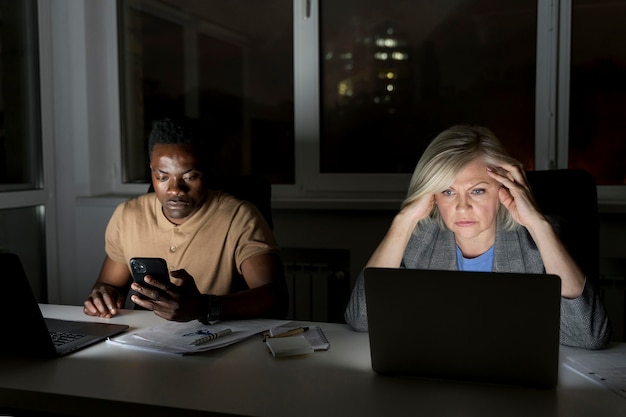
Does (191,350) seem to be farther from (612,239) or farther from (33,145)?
(33,145)

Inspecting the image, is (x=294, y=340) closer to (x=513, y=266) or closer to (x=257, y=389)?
(x=257, y=389)

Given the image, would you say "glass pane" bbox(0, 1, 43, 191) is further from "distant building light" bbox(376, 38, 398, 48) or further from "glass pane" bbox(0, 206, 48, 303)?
"distant building light" bbox(376, 38, 398, 48)

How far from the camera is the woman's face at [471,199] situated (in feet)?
5.72

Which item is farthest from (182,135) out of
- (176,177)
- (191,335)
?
(191,335)

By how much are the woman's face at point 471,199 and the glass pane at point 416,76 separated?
104cm

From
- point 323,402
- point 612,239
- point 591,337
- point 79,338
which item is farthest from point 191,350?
point 612,239

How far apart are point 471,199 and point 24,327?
44.2 inches

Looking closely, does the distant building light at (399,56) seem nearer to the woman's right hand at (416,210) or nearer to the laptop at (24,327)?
the woman's right hand at (416,210)

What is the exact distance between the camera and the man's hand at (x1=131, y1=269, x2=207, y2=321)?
1521mm

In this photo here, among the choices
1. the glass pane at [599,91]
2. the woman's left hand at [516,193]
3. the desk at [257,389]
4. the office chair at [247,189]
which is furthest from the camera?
the glass pane at [599,91]

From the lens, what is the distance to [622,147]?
2607mm

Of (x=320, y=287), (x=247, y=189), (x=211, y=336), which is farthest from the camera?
(x=320, y=287)

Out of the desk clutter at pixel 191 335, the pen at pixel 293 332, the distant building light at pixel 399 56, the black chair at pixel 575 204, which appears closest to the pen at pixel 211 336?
the desk clutter at pixel 191 335

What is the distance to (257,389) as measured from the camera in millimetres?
1199
